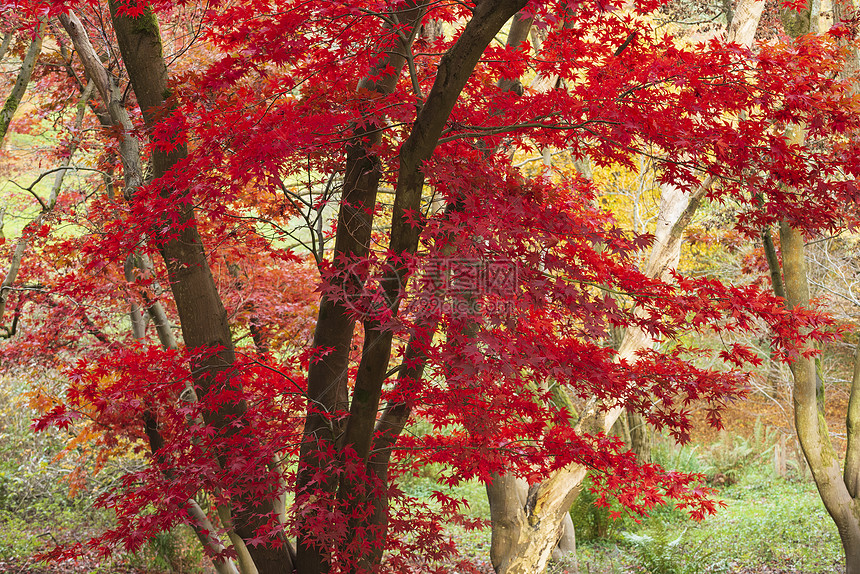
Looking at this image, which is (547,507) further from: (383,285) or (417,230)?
(417,230)

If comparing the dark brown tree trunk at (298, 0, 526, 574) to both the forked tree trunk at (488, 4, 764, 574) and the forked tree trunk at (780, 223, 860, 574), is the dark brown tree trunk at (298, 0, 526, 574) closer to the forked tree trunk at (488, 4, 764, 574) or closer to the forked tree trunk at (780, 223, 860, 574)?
the forked tree trunk at (488, 4, 764, 574)

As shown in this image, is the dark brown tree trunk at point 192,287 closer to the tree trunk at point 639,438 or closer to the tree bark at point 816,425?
the tree bark at point 816,425

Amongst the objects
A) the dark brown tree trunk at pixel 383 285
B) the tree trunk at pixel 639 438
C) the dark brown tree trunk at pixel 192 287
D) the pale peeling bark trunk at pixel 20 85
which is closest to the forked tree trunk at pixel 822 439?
the dark brown tree trunk at pixel 383 285

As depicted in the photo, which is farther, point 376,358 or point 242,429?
point 242,429

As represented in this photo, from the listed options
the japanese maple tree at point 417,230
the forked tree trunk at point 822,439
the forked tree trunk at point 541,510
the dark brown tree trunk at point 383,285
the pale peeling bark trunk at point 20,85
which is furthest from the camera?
the forked tree trunk at point 541,510

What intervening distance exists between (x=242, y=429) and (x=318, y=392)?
1.62ft

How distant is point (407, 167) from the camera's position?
2.80 meters

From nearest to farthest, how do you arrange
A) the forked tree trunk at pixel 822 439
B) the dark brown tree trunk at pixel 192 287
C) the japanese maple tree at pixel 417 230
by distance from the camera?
the japanese maple tree at pixel 417 230
the dark brown tree trunk at pixel 192 287
the forked tree trunk at pixel 822 439

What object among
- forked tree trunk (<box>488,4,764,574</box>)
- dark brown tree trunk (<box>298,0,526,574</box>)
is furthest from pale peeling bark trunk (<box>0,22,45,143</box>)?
forked tree trunk (<box>488,4,764,574</box>)

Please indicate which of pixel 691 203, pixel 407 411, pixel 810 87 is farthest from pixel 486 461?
pixel 691 203

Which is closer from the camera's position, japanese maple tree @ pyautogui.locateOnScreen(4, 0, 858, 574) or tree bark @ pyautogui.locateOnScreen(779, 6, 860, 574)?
japanese maple tree @ pyautogui.locateOnScreen(4, 0, 858, 574)

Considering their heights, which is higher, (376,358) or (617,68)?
(617,68)

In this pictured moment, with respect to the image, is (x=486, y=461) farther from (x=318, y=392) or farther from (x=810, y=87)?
(x=810, y=87)

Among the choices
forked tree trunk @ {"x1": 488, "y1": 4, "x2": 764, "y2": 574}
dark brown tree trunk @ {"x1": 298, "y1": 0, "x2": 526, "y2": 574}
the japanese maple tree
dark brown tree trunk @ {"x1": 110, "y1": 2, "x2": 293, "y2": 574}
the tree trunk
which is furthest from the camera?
the tree trunk
